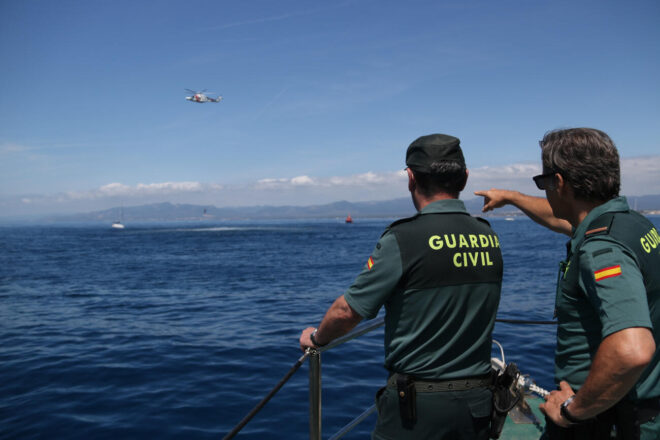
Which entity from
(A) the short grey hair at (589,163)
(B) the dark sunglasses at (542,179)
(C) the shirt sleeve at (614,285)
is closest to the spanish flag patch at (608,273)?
(C) the shirt sleeve at (614,285)

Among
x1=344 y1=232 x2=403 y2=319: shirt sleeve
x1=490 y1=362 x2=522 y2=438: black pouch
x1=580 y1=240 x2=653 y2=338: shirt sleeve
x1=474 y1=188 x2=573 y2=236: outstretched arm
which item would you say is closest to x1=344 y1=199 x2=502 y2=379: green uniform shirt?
x1=344 y1=232 x2=403 y2=319: shirt sleeve

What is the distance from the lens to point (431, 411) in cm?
226

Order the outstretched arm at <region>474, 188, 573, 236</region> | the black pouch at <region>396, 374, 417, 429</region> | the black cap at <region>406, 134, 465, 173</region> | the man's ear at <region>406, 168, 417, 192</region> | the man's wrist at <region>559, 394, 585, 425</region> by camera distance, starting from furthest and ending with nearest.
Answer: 1. the outstretched arm at <region>474, 188, 573, 236</region>
2. the man's ear at <region>406, 168, 417, 192</region>
3. the black cap at <region>406, 134, 465, 173</region>
4. the black pouch at <region>396, 374, 417, 429</region>
5. the man's wrist at <region>559, 394, 585, 425</region>

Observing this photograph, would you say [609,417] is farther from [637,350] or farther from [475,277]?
[475,277]

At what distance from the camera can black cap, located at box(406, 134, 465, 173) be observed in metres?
2.36

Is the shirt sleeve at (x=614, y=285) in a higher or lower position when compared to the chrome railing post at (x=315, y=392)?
higher

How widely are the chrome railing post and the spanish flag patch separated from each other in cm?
156

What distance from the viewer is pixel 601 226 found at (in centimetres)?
185

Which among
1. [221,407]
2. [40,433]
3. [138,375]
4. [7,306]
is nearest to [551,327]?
[221,407]

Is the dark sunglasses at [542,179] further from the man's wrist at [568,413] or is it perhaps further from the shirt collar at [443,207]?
the man's wrist at [568,413]

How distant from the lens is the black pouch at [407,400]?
2.25 metres

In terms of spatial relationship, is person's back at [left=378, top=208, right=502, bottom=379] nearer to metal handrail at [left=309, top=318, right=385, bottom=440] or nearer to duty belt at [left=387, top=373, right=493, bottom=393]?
duty belt at [left=387, top=373, right=493, bottom=393]

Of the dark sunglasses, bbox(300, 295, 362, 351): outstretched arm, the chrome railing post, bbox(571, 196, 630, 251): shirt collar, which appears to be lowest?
the chrome railing post

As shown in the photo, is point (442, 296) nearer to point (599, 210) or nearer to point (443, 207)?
point (443, 207)
